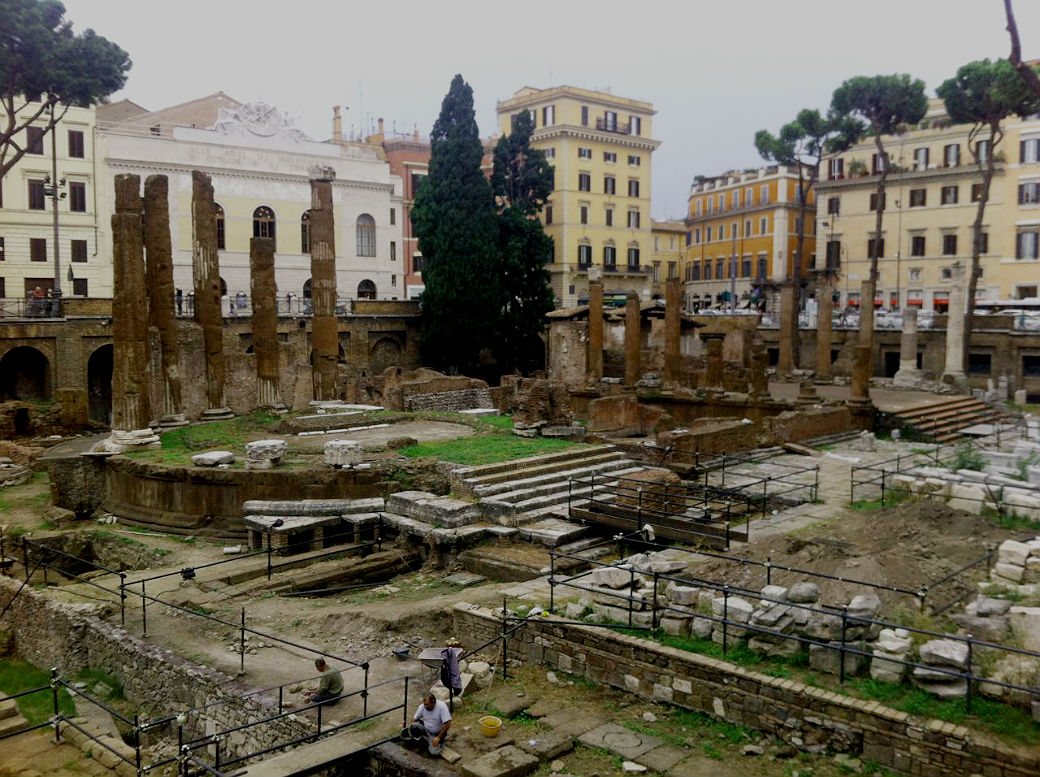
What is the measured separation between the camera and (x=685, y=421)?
29.9 m

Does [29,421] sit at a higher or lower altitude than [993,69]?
lower

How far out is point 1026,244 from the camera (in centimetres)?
4519

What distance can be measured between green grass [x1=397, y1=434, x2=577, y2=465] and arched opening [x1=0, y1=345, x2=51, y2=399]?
19398mm

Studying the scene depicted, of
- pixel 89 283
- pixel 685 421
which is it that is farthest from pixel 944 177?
pixel 89 283

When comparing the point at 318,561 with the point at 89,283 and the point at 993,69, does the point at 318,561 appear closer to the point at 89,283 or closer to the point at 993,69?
the point at 89,283

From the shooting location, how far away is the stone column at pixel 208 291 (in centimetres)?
2470

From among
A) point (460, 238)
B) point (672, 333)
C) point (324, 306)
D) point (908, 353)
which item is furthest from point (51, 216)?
point (908, 353)

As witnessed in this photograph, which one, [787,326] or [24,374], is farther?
[787,326]

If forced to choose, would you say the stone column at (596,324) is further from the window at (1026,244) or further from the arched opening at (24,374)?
the window at (1026,244)

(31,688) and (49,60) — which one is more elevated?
(49,60)

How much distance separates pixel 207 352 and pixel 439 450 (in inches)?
348

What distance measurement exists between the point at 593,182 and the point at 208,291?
3657 centimetres

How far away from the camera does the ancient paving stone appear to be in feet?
30.1

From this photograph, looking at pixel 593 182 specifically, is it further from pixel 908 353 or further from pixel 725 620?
pixel 725 620
